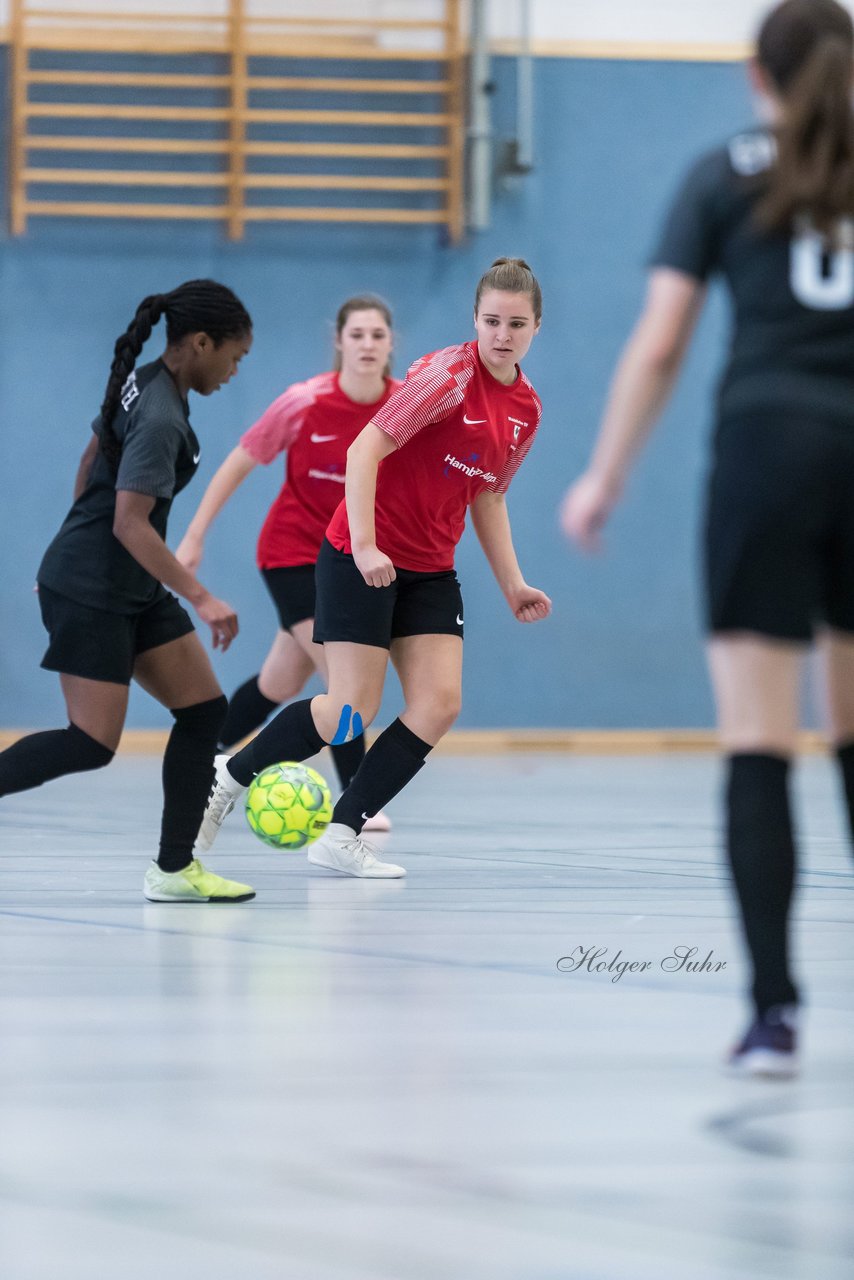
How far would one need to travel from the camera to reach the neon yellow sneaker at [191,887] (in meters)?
3.55

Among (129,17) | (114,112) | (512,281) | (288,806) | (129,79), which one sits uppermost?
(129,17)

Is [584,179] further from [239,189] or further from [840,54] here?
[840,54]

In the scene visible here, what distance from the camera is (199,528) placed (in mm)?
5121

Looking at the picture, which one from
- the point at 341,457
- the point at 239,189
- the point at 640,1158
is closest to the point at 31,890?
the point at 341,457

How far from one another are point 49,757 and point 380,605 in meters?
0.81

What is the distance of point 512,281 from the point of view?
372cm

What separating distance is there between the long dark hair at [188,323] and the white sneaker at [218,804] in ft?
3.44

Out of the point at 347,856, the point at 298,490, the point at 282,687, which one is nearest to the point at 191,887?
the point at 347,856

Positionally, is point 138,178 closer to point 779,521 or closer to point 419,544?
point 419,544

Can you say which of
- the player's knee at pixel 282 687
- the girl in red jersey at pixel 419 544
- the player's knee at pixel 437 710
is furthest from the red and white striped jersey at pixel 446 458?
the player's knee at pixel 282 687

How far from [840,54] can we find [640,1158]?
3.84 ft

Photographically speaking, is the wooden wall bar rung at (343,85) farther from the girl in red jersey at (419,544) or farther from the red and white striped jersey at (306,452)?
the girl in red jersey at (419,544)

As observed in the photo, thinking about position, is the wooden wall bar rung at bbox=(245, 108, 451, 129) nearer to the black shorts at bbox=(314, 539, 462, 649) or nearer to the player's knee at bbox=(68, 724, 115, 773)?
the black shorts at bbox=(314, 539, 462, 649)

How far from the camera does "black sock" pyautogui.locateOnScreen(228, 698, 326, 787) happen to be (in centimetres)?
408
